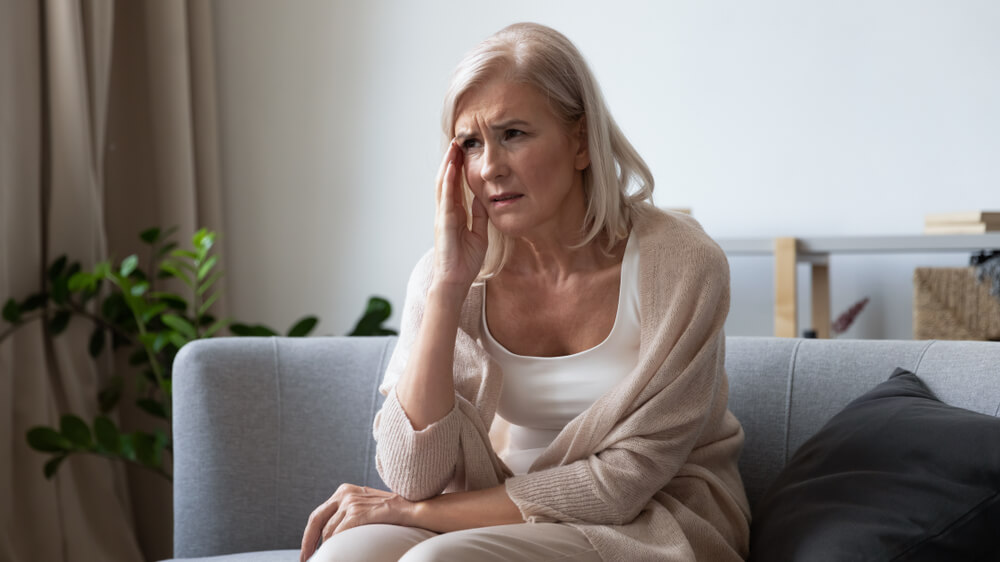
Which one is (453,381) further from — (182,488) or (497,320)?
(182,488)

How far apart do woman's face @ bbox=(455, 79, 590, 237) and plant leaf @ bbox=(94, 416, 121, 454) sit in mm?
1301

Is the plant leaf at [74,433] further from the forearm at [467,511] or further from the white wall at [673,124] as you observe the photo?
the forearm at [467,511]

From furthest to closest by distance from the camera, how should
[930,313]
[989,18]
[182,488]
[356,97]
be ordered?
[356,97] < [989,18] < [930,313] < [182,488]

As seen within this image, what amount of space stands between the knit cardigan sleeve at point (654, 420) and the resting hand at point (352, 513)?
16cm

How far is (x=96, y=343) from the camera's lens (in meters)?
2.62

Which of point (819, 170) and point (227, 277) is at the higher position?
point (819, 170)

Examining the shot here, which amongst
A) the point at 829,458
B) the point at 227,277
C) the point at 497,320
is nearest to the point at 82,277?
the point at 227,277

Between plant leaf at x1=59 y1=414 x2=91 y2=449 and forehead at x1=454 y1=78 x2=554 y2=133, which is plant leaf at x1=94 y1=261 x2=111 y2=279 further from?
forehead at x1=454 y1=78 x2=554 y2=133

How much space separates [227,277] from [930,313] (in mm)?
2086

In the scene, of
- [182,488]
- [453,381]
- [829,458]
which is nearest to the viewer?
[829,458]

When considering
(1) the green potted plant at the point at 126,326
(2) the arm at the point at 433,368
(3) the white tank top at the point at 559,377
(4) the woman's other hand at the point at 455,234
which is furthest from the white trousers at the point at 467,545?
(1) the green potted plant at the point at 126,326

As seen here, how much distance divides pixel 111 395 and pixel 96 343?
0.14m

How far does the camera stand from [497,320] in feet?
5.09

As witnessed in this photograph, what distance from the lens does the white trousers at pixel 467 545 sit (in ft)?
3.85
